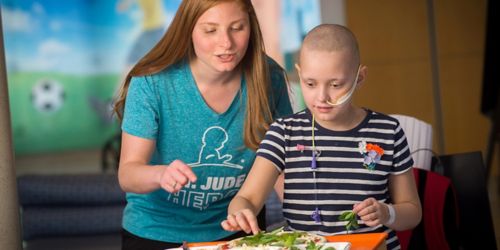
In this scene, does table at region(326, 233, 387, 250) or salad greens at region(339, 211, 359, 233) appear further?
salad greens at region(339, 211, 359, 233)

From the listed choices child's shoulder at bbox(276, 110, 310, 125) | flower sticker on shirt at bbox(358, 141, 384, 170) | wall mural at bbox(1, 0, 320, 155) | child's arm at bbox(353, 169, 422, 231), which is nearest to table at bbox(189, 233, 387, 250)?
child's arm at bbox(353, 169, 422, 231)

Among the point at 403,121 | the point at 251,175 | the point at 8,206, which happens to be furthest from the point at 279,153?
the point at 403,121

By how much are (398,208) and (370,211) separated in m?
0.21

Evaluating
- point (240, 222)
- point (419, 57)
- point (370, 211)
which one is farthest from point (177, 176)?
point (419, 57)

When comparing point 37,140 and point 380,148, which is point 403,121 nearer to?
point 380,148

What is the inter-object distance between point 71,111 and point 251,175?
998 centimetres

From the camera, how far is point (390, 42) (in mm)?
6207

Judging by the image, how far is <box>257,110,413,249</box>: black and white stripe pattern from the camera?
7.53ft

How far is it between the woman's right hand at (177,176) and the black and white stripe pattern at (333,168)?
42 centimetres

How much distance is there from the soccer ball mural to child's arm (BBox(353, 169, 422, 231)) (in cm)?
990

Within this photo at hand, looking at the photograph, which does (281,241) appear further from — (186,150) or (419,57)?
(419,57)

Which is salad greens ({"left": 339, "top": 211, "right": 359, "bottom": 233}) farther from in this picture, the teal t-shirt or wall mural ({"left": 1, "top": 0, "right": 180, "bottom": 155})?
wall mural ({"left": 1, "top": 0, "right": 180, "bottom": 155})

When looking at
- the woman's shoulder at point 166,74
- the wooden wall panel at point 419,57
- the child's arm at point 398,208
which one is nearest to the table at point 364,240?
the child's arm at point 398,208

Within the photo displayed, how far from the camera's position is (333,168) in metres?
2.31
